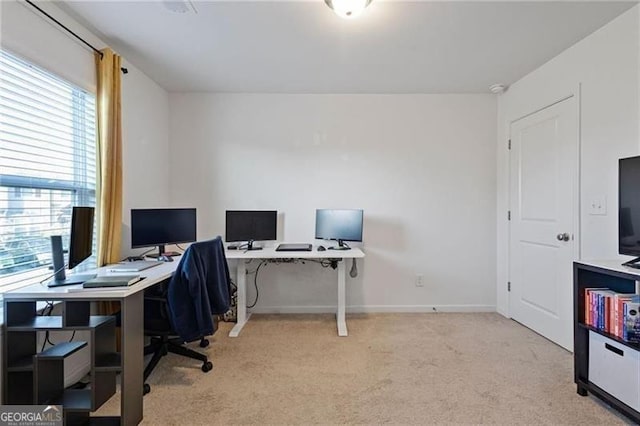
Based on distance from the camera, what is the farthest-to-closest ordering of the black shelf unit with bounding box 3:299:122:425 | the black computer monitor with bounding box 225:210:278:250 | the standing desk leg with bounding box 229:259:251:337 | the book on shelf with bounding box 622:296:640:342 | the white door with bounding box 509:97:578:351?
the black computer monitor with bounding box 225:210:278:250, the standing desk leg with bounding box 229:259:251:337, the white door with bounding box 509:97:578:351, the book on shelf with bounding box 622:296:640:342, the black shelf unit with bounding box 3:299:122:425

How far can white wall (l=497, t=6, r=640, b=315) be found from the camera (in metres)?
2.17

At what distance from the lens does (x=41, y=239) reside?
2031mm

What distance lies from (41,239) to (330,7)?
2.35 meters

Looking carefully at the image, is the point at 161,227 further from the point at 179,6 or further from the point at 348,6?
the point at 348,6

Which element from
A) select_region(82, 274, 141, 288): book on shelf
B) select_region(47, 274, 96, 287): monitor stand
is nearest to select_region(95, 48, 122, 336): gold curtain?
select_region(47, 274, 96, 287): monitor stand

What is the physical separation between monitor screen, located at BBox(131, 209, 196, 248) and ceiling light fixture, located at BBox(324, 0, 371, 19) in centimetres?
213

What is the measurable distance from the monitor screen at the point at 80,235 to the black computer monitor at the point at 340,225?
2075 mm

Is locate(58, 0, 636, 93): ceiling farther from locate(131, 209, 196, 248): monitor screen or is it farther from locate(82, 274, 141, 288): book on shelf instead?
locate(82, 274, 141, 288): book on shelf

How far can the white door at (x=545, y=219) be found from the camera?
8.73 ft

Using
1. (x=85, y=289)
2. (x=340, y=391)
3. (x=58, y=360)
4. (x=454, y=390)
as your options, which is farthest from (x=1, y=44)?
(x=454, y=390)

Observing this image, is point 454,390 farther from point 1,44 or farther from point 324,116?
point 1,44

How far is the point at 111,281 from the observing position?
6.06 feet

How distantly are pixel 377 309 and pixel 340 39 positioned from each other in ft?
9.09

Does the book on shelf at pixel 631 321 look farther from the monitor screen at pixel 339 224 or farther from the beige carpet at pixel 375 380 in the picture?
the monitor screen at pixel 339 224
